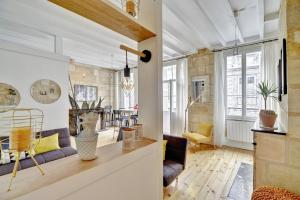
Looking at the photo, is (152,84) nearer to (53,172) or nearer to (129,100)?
(53,172)

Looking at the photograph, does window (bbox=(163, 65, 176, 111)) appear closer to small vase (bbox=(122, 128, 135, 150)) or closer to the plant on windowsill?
small vase (bbox=(122, 128, 135, 150))

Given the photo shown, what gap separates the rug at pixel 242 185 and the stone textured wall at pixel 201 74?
5.57 feet

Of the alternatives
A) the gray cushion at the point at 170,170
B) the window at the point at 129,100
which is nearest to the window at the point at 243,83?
the gray cushion at the point at 170,170

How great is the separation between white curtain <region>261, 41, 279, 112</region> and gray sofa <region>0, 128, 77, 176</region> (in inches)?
172

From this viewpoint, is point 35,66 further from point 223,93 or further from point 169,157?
point 223,93

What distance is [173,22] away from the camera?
301 cm

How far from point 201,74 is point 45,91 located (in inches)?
162

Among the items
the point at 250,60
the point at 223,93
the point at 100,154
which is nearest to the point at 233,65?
the point at 250,60

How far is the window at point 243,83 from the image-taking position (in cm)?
384

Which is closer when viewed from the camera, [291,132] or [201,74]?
[291,132]

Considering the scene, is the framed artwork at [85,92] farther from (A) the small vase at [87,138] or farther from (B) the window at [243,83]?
(A) the small vase at [87,138]

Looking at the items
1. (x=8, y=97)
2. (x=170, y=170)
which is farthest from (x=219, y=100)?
(x=8, y=97)

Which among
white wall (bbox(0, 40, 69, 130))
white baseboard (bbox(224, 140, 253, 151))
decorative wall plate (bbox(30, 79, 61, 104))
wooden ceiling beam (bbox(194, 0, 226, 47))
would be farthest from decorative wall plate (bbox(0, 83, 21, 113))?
white baseboard (bbox(224, 140, 253, 151))

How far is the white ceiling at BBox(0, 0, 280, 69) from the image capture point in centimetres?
239
